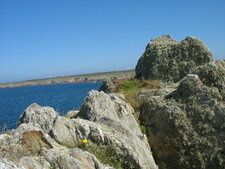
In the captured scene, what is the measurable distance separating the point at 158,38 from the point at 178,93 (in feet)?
37.5

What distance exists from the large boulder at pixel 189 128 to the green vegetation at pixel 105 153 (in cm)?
286

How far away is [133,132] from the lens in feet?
36.3

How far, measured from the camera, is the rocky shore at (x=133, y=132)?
25.9 ft

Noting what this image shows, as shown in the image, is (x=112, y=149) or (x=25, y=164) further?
(x=112, y=149)

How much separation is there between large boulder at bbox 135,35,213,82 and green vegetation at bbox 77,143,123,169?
1104 cm

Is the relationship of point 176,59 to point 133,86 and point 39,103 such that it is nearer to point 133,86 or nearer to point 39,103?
point 133,86

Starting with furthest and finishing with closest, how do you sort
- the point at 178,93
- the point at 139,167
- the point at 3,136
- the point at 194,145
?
the point at 178,93 < the point at 194,145 < the point at 139,167 < the point at 3,136

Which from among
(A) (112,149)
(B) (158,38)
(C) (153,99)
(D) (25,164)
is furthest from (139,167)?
(B) (158,38)

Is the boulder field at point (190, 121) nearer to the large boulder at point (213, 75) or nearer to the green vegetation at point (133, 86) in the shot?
the large boulder at point (213, 75)

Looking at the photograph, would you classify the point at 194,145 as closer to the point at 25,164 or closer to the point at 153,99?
the point at 153,99

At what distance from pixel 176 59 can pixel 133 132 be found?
32.7 feet

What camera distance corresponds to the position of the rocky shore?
311 inches

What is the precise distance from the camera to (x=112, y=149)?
30.5ft

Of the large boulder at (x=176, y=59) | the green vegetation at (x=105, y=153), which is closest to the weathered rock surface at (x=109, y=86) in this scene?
the large boulder at (x=176, y=59)
